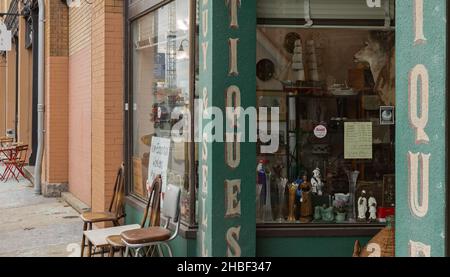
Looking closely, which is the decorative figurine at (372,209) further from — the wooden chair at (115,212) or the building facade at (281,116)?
the wooden chair at (115,212)

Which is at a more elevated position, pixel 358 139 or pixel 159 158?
pixel 358 139

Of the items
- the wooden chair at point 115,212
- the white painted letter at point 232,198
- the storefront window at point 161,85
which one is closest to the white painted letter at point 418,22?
the white painted letter at point 232,198

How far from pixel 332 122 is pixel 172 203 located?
5.16 ft

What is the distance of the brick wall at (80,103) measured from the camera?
866 cm

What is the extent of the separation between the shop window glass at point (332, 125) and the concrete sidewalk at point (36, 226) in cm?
285

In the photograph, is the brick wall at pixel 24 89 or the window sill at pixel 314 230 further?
the brick wall at pixel 24 89

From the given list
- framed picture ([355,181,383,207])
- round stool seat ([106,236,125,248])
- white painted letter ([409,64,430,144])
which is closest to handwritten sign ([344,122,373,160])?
framed picture ([355,181,383,207])

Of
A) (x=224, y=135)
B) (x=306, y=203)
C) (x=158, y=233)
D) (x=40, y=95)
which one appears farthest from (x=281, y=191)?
(x=40, y=95)

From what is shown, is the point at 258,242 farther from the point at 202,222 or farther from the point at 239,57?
the point at 239,57

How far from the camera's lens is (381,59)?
5043mm

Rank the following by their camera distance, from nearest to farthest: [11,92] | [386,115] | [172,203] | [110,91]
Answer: [172,203]
[386,115]
[110,91]
[11,92]

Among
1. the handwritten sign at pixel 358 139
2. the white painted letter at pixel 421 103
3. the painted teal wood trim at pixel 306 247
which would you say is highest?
the white painted letter at pixel 421 103

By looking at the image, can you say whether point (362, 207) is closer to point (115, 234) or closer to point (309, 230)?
point (309, 230)
